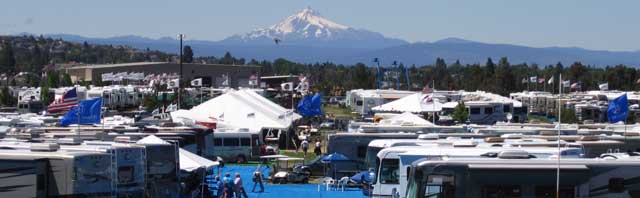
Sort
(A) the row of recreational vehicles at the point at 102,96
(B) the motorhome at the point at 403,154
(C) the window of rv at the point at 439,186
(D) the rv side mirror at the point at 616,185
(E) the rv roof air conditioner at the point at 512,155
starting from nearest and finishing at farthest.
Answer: (C) the window of rv at the point at 439,186
(D) the rv side mirror at the point at 616,185
(E) the rv roof air conditioner at the point at 512,155
(B) the motorhome at the point at 403,154
(A) the row of recreational vehicles at the point at 102,96

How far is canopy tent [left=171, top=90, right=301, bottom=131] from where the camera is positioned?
38.2 meters

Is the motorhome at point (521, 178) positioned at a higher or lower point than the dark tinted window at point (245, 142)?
higher

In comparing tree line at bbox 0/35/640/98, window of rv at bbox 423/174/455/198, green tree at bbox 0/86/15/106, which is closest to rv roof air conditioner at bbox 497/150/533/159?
window of rv at bbox 423/174/455/198

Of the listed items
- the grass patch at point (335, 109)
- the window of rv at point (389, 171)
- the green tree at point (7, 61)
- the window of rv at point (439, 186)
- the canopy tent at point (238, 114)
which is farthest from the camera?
the green tree at point (7, 61)

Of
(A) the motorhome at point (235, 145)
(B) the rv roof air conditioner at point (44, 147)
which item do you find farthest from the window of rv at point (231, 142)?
(B) the rv roof air conditioner at point (44, 147)

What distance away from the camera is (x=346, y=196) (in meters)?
23.4

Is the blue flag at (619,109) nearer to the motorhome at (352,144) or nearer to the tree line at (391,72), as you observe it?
the motorhome at (352,144)

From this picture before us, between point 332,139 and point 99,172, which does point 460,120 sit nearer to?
point 332,139

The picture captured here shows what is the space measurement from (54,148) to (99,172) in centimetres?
70

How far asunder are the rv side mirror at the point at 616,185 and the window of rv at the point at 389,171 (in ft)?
19.1

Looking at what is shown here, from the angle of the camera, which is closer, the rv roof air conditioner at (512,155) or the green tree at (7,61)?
the rv roof air conditioner at (512,155)

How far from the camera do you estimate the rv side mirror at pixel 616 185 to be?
13195mm

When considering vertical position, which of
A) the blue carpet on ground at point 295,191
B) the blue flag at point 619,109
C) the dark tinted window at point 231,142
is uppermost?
the blue flag at point 619,109

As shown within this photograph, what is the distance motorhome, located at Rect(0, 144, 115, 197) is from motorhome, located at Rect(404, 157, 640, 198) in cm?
446
